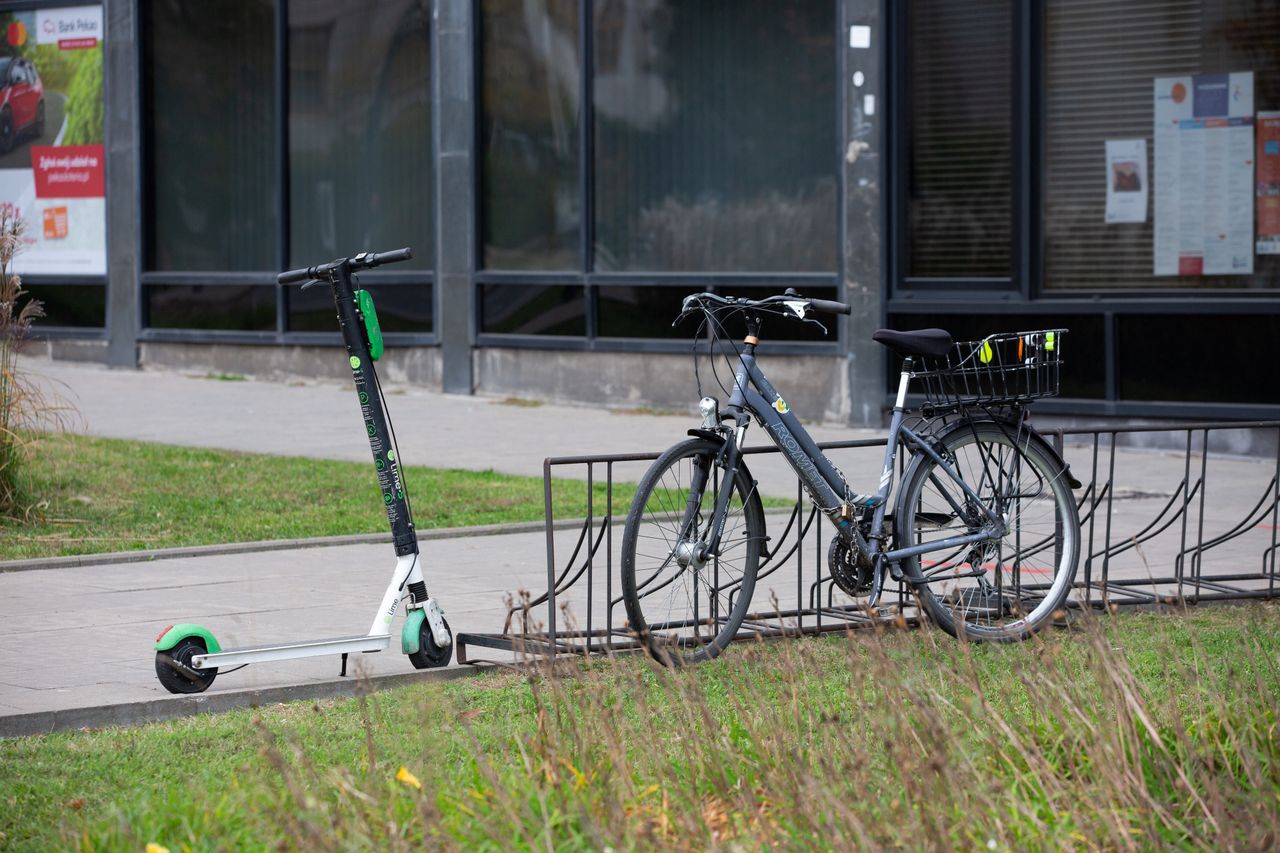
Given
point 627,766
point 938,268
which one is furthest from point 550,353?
point 627,766

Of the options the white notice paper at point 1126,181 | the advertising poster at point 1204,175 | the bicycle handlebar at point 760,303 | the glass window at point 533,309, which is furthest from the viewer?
the glass window at point 533,309

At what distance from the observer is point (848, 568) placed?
21.8 feet

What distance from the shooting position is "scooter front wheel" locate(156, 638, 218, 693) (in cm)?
593

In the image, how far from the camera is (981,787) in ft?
12.5

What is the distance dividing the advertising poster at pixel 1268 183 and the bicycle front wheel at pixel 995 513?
7.11 metres

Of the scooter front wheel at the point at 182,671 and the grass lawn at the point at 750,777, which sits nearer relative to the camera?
the grass lawn at the point at 750,777

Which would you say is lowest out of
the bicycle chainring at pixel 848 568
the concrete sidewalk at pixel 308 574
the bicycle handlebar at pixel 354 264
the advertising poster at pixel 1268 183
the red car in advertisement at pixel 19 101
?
the concrete sidewalk at pixel 308 574

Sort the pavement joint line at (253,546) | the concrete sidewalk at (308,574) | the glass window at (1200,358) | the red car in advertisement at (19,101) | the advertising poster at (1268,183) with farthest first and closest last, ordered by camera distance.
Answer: the red car in advertisement at (19,101) → the advertising poster at (1268,183) → the glass window at (1200,358) → the pavement joint line at (253,546) → the concrete sidewalk at (308,574)

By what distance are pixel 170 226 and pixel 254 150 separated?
1.44 m

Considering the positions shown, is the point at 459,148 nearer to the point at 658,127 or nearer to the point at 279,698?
the point at 658,127

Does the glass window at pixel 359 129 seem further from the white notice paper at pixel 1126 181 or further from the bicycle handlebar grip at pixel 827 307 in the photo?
the bicycle handlebar grip at pixel 827 307

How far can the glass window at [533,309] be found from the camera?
16922 millimetres

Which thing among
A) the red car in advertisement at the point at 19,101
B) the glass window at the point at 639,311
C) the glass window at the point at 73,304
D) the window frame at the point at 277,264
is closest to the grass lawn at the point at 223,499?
the glass window at the point at 639,311

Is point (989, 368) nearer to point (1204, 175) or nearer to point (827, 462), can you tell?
point (827, 462)
